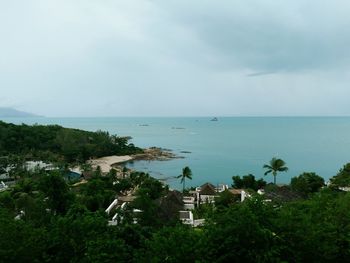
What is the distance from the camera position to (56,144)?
75.1 meters

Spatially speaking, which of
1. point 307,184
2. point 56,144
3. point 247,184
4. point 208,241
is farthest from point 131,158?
point 208,241

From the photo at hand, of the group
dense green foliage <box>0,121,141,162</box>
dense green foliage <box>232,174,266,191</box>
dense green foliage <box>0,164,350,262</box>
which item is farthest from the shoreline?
→ dense green foliage <box>0,164,350,262</box>

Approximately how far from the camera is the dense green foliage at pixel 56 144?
68.2m

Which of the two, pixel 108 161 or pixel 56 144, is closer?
pixel 108 161

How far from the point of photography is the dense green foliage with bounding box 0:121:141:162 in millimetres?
68188

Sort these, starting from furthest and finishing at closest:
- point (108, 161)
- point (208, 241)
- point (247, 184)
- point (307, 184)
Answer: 1. point (108, 161)
2. point (247, 184)
3. point (307, 184)
4. point (208, 241)

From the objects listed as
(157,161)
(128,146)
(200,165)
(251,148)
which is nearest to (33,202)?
(200,165)

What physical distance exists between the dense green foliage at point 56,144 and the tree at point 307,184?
42632mm

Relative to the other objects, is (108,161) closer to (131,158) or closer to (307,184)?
(131,158)

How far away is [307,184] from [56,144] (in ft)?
182

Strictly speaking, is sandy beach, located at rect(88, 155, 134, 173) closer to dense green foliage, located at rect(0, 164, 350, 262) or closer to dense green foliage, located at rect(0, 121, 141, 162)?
dense green foliage, located at rect(0, 121, 141, 162)

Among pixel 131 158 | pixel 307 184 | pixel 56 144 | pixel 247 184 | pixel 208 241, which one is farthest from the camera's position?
pixel 131 158

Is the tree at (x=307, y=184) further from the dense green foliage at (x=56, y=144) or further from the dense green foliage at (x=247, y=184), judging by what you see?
the dense green foliage at (x=56, y=144)

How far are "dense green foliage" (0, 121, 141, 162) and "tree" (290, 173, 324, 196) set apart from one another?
42.6m
